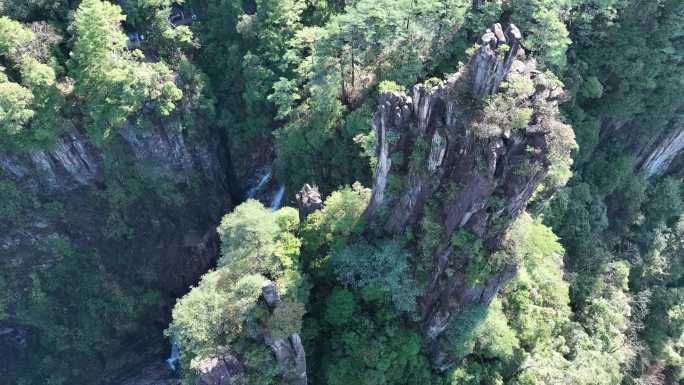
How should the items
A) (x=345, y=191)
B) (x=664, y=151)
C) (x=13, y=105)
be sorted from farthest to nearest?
(x=664, y=151), (x=13, y=105), (x=345, y=191)

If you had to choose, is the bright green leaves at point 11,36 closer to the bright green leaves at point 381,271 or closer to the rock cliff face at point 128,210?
the rock cliff face at point 128,210

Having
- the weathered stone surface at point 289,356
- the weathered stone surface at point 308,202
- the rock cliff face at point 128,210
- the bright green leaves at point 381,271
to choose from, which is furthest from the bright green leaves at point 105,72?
the weathered stone surface at point 289,356

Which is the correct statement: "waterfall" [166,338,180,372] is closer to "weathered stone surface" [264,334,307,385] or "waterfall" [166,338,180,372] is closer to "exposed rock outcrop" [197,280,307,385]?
"exposed rock outcrop" [197,280,307,385]

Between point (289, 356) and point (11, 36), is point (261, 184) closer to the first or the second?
point (11, 36)

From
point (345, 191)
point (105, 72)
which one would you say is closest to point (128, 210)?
point (105, 72)

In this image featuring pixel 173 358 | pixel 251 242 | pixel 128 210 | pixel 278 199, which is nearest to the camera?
pixel 251 242

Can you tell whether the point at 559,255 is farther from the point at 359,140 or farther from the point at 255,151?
the point at 255,151
